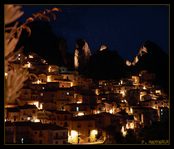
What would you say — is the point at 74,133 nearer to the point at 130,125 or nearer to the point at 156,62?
the point at 130,125

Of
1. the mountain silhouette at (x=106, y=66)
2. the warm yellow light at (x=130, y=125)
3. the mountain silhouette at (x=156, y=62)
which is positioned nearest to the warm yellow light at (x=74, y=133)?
the warm yellow light at (x=130, y=125)

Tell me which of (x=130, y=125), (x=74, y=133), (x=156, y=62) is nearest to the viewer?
(x=74, y=133)

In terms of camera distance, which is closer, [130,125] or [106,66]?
[130,125]

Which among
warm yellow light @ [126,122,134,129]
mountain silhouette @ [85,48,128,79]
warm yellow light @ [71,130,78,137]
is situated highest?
mountain silhouette @ [85,48,128,79]

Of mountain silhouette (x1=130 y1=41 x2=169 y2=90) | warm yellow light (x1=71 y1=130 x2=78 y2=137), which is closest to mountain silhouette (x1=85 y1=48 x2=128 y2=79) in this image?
mountain silhouette (x1=130 y1=41 x2=169 y2=90)

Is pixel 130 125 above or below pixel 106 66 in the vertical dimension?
below

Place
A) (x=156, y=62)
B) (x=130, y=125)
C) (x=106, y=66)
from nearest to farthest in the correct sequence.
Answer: (x=130, y=125) < (x=156, y=62) < (x=106, y=66)

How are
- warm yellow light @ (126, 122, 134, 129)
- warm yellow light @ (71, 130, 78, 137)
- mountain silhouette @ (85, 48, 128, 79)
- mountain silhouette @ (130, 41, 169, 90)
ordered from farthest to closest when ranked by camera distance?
mountain silhouette @ (85, 48, 128, 79)
mountain silhouette @ (130, 41, 169, 90)
warm yellow light @ (126, 122, 134, 129)
warm yellow light @ (71, 130, 78, 137)

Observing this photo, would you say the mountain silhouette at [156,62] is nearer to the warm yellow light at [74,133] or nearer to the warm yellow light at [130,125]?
the warm yellow light at [130,125]

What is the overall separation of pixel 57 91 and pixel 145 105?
290 cm

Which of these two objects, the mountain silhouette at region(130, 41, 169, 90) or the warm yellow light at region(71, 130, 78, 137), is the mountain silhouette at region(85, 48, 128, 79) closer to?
the mountain silhouette at region(130, 41, 169, 90)

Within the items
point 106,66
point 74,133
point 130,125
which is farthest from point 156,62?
point 74,133

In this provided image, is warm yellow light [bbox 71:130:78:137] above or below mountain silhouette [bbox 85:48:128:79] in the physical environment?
below
